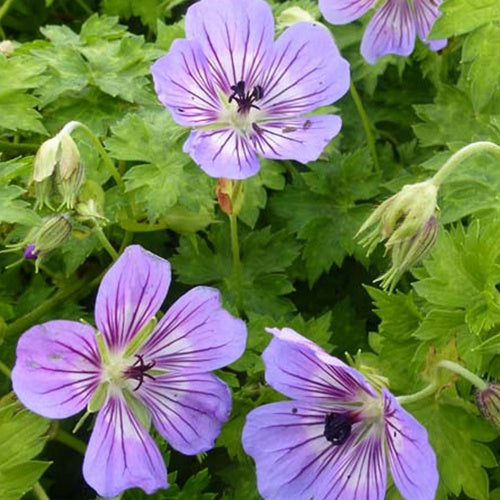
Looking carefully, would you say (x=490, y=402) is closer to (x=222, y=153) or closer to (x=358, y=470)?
(x=358, y=470)

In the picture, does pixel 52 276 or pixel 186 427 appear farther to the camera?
pixel 52 276

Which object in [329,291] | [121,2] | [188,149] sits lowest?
[329,291]

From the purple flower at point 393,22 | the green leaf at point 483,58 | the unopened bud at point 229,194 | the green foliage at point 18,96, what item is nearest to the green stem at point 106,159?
the green foliage at point 18,96

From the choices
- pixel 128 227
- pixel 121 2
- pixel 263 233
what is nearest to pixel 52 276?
pixel 128 227

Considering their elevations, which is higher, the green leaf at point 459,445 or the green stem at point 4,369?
the green leaf at point 459,445

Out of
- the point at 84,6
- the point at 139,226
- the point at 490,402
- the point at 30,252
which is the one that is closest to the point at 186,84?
the point at 139,226

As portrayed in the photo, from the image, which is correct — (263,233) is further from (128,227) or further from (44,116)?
(44,116)

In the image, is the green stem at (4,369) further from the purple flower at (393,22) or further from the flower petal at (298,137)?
the purple flower at (393,22)

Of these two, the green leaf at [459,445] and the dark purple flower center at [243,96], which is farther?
the dark purple flower center at [243,96]
